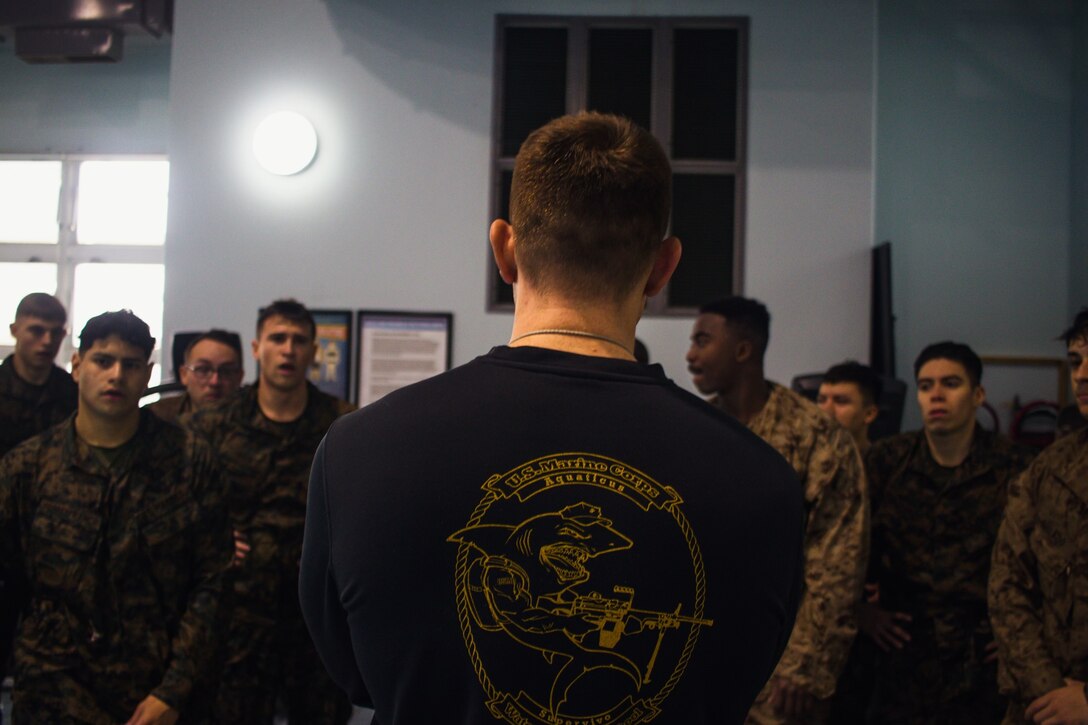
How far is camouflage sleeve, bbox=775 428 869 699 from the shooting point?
252cm

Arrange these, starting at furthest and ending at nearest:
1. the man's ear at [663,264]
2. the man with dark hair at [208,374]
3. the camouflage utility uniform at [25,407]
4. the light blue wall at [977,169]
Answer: the light blue wall at [977,169] < the man with dark hair at [208,374] < the camouflage utility uniform at [25,407] < the man's ear at [663,264]

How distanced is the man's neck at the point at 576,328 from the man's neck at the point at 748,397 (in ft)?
6.34

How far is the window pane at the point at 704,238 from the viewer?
5129 mm

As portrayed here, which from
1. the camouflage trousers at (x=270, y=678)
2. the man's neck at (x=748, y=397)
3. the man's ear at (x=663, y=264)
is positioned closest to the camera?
the man's ear at (x=663, y=264)

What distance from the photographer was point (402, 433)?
0.92 m

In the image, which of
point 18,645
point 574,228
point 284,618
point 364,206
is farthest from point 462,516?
point 364,206

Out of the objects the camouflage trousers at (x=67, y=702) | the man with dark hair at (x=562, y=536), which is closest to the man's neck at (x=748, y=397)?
the camouflage trousers at (x=67, y=702)

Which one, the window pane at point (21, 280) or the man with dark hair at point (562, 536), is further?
the window pane at point (21, 280)

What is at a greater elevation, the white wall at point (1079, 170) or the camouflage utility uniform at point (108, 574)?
the white wall at point (1079, 170)

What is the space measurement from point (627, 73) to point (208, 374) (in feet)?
9.01

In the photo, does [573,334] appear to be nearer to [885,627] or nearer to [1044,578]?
[1044,578]

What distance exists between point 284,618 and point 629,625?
2.64 meters

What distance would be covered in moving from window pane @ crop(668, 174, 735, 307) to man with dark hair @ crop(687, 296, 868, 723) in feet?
7.37

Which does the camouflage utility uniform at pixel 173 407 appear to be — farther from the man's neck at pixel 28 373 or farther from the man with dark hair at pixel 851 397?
the man with dark hair at pixel 851 397
